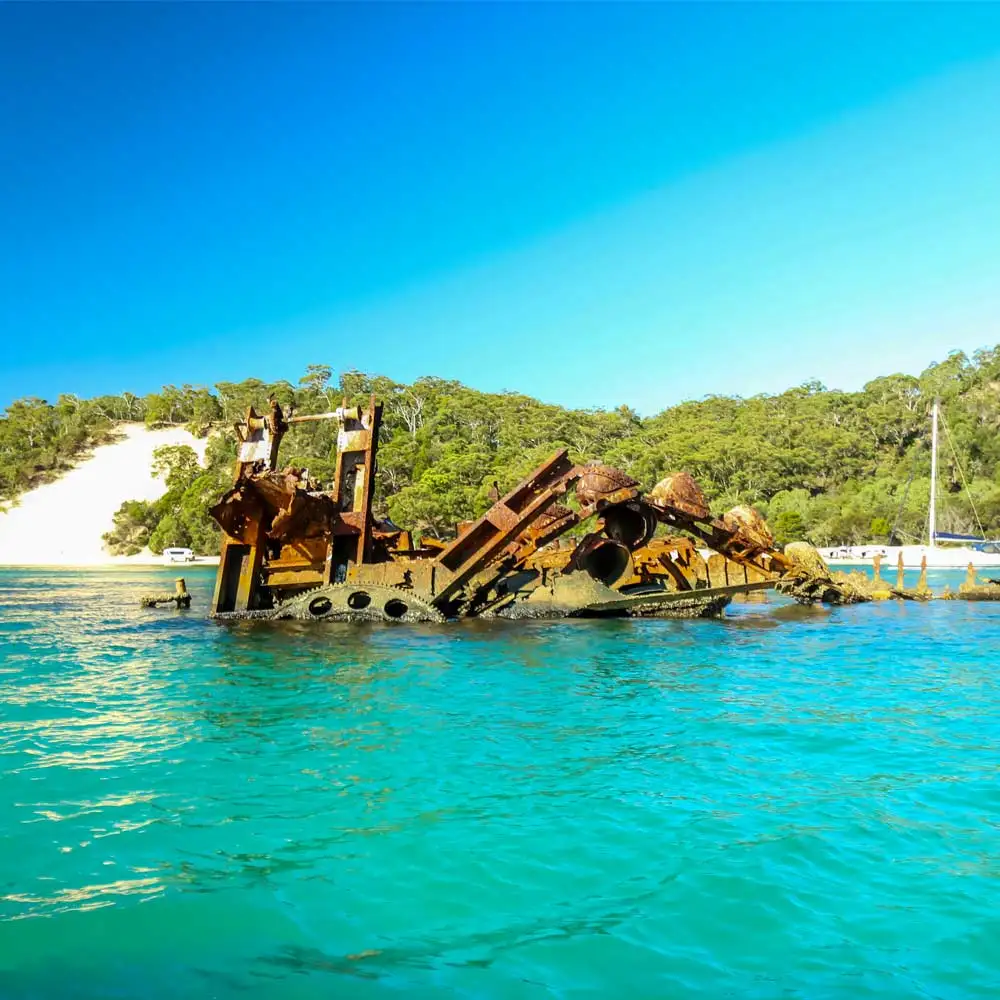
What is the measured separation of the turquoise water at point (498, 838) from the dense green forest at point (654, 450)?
50964 millimetres

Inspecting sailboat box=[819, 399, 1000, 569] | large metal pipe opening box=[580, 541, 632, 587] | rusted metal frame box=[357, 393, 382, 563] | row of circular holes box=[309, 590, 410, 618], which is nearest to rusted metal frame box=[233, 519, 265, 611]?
row of circular holes box=[309, 590, 410, 618]

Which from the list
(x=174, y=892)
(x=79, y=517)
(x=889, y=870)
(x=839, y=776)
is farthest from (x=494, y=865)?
(x=79, y=517)

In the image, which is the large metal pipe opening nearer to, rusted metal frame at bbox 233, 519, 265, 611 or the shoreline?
rusted metal frame at bbox 233, 519, 265, 611

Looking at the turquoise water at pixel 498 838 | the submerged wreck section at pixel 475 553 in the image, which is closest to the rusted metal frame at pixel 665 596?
the submerged wreck section at pixel 475 553

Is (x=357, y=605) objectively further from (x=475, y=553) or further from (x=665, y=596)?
(x=665, y=596)

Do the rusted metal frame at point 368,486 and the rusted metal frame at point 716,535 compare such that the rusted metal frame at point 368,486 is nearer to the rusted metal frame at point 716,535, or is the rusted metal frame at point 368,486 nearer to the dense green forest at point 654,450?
the rusted metal frame at point 716,535

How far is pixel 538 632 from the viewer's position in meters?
16.0

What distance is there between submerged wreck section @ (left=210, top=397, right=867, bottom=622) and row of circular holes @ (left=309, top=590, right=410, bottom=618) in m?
0.03

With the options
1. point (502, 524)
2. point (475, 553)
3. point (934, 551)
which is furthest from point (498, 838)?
point (934, 551)

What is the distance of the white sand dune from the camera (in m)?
77.7

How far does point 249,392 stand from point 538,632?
3761 inches

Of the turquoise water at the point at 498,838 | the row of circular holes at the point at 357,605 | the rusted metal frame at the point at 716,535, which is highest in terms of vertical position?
the rusted metal frame at the point at 716,535

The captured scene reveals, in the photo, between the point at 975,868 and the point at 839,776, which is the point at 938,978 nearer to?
the point at 975,868

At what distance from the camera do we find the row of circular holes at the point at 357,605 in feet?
57.6
